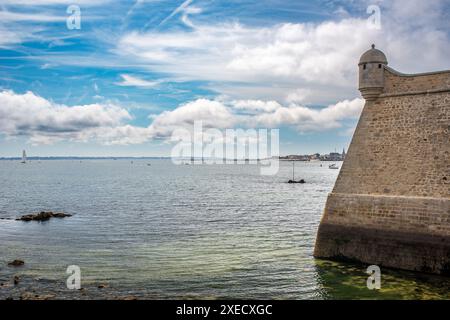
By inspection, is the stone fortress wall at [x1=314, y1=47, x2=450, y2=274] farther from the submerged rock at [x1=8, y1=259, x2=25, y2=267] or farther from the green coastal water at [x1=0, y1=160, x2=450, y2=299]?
the submerged rock at [x1=8, y1=259, x2=25, y2=267]

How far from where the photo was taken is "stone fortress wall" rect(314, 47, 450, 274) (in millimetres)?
18031

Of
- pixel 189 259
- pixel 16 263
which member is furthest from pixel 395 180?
pixel 16 263

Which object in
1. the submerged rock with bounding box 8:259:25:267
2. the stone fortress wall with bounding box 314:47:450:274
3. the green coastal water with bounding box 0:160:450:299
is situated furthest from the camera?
the submerged rock with bounding box 8:259:25:267

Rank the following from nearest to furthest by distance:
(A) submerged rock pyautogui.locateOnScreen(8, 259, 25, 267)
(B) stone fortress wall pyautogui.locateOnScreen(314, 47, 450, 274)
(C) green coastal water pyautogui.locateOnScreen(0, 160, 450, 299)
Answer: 1. (C) green coastal water pyautogui.locateOnScreen(0, 160, 450, 299)
2. (B) stone fortress wall pyautogui.locateOnScreen(314, 47, 450, 274)
3. (A) submerged rock pyautogui.locateOnScreen(8, 259, 25, 267)

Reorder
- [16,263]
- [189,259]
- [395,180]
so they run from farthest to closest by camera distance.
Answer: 1. [189,259]
2. [16,263]
3. [395,180]

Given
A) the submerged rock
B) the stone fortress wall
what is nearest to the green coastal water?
the submerged rock

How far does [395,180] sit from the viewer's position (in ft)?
64.1

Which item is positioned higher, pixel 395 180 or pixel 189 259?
pixel 395 180

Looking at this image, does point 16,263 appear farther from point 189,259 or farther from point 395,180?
point 395,180

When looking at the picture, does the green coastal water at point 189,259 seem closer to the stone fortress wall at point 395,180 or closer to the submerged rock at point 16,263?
the submerged rock at point 16,263

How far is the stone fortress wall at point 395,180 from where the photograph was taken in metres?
18.0
